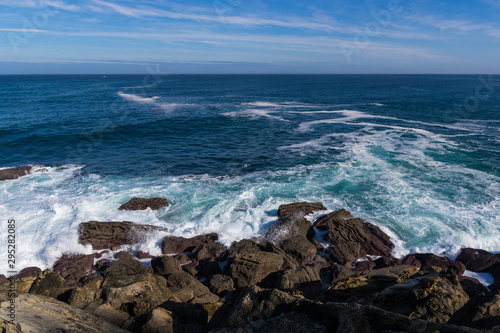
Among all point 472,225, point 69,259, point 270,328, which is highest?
point 270,328

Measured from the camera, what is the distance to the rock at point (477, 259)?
17.9 m

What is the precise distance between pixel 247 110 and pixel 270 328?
63961 millimetres

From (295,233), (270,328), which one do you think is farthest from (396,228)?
(270,328)

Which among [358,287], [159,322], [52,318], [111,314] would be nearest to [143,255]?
[111,314]

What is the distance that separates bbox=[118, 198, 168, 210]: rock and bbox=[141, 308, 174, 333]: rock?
1412 centimetres

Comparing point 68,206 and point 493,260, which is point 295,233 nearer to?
point 493,260

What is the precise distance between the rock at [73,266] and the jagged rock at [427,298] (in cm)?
1549

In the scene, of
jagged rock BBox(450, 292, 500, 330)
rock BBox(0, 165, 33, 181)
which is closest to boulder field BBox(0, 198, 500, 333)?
jagged rock BBox(450, 292, 500, 330)

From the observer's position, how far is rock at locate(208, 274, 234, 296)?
15852 millimetres

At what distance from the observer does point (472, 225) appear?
21.5m

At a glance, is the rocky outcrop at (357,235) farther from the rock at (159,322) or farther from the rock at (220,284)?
the rock at (159,322)

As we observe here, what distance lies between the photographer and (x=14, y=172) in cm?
3086

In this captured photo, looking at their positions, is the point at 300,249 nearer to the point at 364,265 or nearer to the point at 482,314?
the point at 364,265

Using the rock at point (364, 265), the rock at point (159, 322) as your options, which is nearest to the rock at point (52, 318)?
the rock at point (159, 322)
